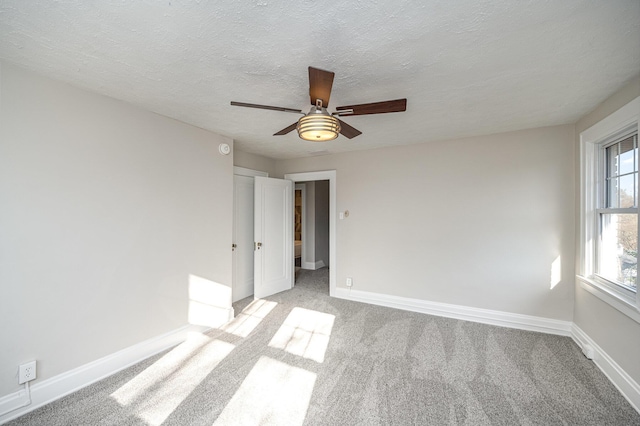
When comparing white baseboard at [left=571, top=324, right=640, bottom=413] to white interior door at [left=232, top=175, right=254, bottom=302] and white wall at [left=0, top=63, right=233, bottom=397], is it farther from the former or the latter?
white interior door at [left=232, top=175, right=254, bottom=302]

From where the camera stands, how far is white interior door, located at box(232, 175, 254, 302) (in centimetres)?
420

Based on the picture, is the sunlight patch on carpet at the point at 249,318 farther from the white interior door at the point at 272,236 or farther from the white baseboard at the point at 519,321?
the white baseboard at the point at 519,321

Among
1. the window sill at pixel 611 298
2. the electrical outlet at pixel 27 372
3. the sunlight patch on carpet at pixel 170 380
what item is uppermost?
the window sill at pixel 611 298

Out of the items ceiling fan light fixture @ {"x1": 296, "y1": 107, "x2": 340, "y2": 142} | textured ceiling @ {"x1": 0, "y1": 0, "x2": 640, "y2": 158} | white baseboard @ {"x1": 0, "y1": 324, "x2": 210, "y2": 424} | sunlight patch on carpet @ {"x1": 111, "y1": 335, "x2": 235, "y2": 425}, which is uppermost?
textured ceiling @ {"x1": 0, "y1": 0, "x2": 640, "y2": 158}

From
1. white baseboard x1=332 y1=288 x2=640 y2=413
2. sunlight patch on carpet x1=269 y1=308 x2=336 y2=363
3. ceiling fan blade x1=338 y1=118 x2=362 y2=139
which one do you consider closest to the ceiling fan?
ceiling fan blade x1=338 y1=118 x2=362 y2=139

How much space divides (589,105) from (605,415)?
2.60 m

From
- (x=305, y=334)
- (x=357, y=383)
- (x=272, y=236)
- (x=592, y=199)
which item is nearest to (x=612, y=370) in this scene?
(x=592, y=199)

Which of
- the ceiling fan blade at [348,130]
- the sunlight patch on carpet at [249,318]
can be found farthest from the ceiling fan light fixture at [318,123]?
the sunlight patch on carpet at [249,318]

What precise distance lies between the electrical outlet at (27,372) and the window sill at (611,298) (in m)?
4.45

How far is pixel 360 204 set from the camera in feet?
14.0

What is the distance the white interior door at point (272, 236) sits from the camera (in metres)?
4.35

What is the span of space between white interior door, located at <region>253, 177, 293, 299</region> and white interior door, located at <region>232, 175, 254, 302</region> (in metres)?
0.18

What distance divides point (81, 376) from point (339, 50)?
10.5 feet

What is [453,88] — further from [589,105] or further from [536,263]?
[536,263]
